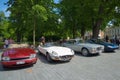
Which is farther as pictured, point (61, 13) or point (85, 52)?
point (61, 13)

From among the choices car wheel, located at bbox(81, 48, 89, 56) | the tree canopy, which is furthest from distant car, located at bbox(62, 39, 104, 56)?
the tree canopy

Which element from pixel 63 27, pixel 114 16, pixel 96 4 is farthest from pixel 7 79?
pixel 63 27

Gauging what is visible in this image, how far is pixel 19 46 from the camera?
421 inches

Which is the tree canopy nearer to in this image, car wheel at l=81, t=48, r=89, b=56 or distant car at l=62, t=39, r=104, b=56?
distant car at l=62, t=39, r=104, b=56

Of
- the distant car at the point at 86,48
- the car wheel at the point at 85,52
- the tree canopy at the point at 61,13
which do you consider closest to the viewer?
the distant car at the point at 86,48

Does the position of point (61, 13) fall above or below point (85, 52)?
above

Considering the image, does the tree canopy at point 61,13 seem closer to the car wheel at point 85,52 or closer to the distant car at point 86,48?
the distant car at point 86,48

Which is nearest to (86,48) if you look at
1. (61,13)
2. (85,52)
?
(85,52)

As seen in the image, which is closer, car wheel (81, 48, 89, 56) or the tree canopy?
car wheel (81, 48, 89, 56)

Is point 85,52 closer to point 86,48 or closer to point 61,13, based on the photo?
point 86,48

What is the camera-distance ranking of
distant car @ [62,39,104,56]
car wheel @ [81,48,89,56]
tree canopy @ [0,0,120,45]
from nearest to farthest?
1. distant car @ [62,39,104,56]
2. car wheel @ [81,48,89,56]
3. tree canopy @ [0,0,120,45]

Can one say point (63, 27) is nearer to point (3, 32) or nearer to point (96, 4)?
point (96, 4)

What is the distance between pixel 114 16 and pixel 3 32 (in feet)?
120

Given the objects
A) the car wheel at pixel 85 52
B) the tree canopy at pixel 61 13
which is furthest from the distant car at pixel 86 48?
the tree canopy at pixel 61 13
